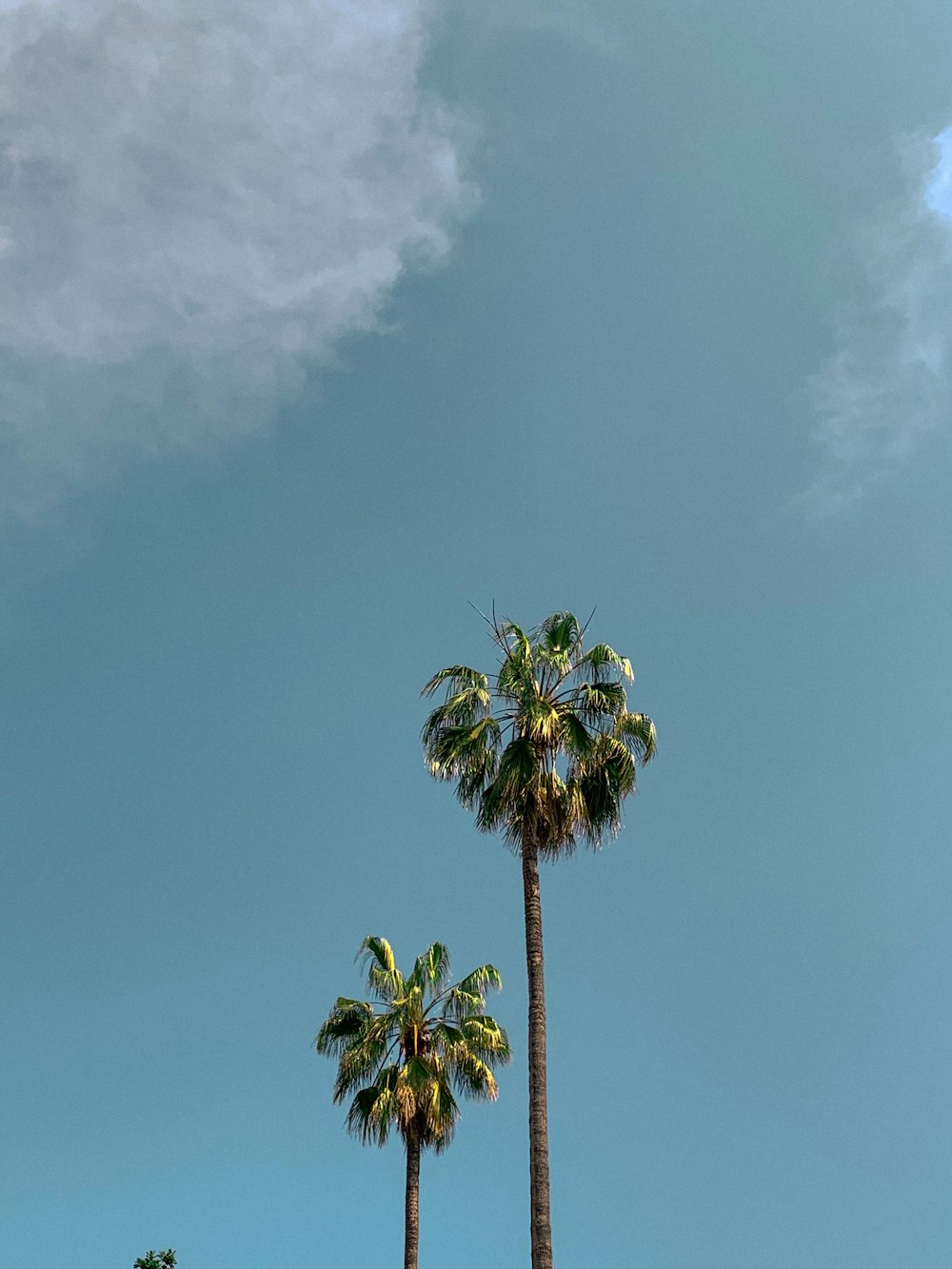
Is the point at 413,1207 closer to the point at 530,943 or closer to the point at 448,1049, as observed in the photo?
the point at 448,1049

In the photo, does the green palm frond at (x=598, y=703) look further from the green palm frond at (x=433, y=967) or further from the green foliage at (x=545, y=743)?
the green palm frond at (x=433, y=967)

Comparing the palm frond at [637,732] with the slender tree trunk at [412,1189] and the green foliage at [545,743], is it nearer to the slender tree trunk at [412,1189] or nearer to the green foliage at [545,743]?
the green foliage at [545,743]

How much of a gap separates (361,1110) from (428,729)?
517 inches

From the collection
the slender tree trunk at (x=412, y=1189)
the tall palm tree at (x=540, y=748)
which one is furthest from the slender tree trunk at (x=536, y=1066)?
the slender tree trunk at (x=412, y=1189)

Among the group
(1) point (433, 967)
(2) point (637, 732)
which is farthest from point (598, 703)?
(1) point (433, 967)

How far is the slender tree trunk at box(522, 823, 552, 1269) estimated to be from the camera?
20.7 m

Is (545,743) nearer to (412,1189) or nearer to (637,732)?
(637,732)

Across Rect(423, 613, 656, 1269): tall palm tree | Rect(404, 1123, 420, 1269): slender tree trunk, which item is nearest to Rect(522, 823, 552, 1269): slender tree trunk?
Rect(423, 613, 656, 1269): tall palm tree

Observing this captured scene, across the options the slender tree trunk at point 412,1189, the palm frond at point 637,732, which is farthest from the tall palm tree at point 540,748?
the slender tree trunk at point 412,1189

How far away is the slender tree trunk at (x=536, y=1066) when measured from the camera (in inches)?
814

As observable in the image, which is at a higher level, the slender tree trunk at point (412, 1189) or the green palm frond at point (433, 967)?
the green palm frond at point (433, 967)

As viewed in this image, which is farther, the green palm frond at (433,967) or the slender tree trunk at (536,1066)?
the green palm frond at (433,967)

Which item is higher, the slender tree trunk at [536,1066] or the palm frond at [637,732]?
the palm frond at [637,732]

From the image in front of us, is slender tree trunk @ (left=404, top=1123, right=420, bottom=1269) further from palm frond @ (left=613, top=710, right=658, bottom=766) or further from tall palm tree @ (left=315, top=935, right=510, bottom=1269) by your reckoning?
palm frond @ (left=613, top=710, right=658, bottom=766)
